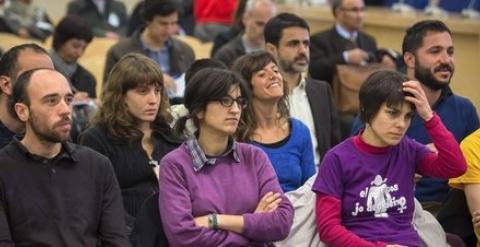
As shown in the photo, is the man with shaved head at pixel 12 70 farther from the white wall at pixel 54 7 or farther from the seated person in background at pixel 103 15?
the white wall at pixel 54 7

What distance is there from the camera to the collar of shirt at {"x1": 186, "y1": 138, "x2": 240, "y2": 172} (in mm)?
3971

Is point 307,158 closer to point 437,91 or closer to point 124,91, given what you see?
point 437,91

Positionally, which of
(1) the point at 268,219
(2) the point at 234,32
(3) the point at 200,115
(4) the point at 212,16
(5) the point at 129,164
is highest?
(3) the point at 200,115

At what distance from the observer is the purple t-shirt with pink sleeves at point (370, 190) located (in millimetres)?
4039

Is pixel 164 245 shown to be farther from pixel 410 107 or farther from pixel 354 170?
pixel 410 107

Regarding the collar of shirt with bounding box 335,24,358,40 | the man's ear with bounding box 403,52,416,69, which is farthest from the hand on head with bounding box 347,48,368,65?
the man's ear with bounding box 403,52,416,69

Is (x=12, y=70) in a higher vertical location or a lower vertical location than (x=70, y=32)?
higher

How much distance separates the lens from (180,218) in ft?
12.6

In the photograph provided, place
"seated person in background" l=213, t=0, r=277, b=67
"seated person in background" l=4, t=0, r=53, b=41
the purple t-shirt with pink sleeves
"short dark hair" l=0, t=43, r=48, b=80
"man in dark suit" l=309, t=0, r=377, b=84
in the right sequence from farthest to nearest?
1. "seated person in background" l=4, t=0, r=53, b=41
2. "man in dark suit" l=309, t=0, r=377, b=84
3. "seated person in background" l=213, t=0, r=277, b=67
4. "short dark hair" l=0, t=43, r=48, b=80
5. the purple t-shirt with pink sleeves

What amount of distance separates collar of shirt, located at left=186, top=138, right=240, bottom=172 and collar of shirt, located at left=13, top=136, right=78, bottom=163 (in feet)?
1.46

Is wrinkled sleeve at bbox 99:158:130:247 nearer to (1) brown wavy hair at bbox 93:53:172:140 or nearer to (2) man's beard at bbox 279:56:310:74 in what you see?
(1) brown wavy hair at bbox 93:53:172:140

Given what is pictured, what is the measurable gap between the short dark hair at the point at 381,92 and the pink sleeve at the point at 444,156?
0.44 ft

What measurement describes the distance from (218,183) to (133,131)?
2.92 feet

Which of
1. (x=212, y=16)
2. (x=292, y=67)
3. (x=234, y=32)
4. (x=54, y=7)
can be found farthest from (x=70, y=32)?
(x=54, y=7)
